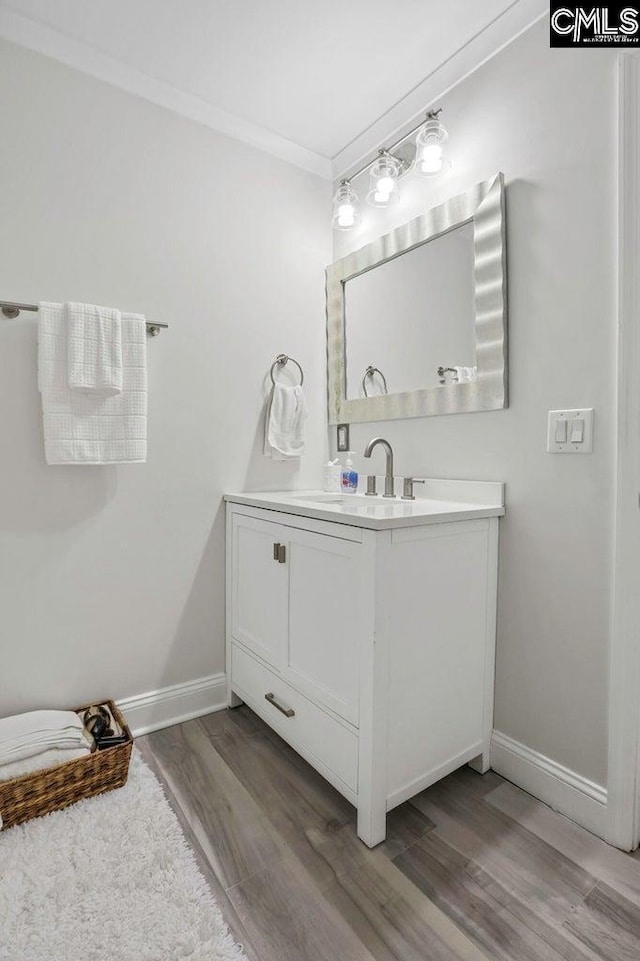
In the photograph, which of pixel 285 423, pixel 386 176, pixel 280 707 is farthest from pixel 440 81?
pixel 280 707

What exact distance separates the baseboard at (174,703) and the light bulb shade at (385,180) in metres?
1.89

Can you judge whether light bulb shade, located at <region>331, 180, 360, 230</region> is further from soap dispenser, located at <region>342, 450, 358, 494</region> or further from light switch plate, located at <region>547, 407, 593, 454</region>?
light switch plate, located at <region>547, 407, 593, 454</region>

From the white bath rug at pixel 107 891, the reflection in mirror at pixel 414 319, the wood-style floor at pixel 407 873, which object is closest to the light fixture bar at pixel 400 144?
the reflection in mirror at pixel 414 319

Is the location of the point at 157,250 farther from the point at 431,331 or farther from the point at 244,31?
the point at 431,331

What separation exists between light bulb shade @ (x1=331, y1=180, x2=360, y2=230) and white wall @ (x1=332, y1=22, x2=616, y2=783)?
1.60 ft

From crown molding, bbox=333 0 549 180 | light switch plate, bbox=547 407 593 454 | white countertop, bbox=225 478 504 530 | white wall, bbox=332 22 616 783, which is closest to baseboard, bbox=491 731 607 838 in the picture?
A: white wall, bbox=332 22 616 783

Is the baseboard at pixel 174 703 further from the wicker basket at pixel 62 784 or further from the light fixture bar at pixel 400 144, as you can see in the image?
the light fixture bar at pixel 400 144

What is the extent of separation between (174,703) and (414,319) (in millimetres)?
1646

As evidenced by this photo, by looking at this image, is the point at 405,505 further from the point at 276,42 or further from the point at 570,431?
the point at 276,42

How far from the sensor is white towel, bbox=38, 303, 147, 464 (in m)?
1.43

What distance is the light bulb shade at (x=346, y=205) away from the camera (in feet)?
6.34

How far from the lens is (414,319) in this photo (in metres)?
1.77

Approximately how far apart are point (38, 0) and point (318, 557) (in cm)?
179

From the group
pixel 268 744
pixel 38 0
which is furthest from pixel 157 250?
pixel 268 744
